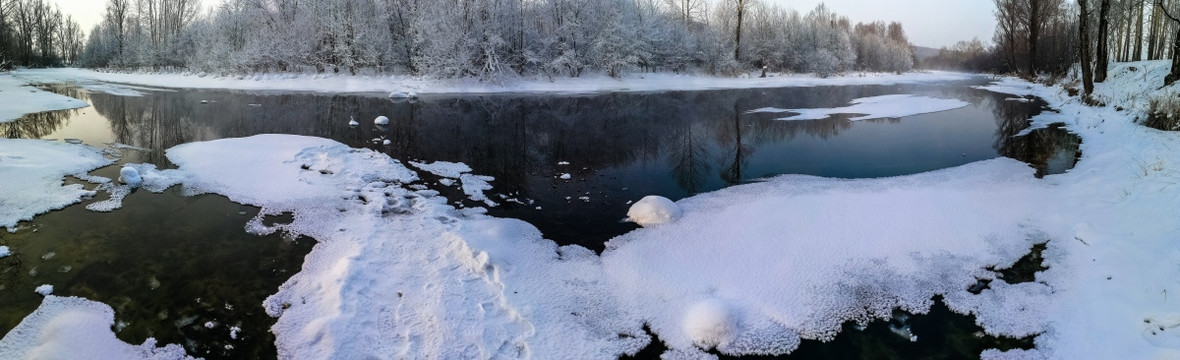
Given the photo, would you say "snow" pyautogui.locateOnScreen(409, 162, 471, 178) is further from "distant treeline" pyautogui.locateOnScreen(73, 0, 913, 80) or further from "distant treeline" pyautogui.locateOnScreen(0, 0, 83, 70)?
"distant treeline" pyautogui.locateOnScreen(0, 0, 83, 70)

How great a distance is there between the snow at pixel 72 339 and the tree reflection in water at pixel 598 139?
3.97m

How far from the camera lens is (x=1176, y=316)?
431 centimetres

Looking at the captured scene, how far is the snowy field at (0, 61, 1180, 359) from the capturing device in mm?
4379

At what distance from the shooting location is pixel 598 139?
14.5m

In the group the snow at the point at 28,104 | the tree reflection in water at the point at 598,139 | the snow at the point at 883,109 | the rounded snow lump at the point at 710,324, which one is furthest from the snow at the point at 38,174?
the snow at the point at 883,109

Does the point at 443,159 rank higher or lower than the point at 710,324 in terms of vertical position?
higher

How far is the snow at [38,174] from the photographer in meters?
7.38

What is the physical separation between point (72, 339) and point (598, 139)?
442 inches

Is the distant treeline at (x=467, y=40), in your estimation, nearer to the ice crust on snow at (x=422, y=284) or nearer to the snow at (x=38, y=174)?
the snow at (x=38, y=174)

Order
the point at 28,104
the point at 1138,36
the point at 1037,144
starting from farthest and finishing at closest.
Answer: the point at 1138,36 < the point at 28,104 < the point at 1037,144

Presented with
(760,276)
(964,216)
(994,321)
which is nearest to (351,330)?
(760,276)

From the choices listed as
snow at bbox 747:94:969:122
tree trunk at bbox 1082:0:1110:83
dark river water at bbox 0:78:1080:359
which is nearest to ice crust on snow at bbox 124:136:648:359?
dark river water at bbox 0:78:1080:359

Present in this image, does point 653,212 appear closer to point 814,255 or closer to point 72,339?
point 814,255

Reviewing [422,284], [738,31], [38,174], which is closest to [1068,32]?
[738,31]
